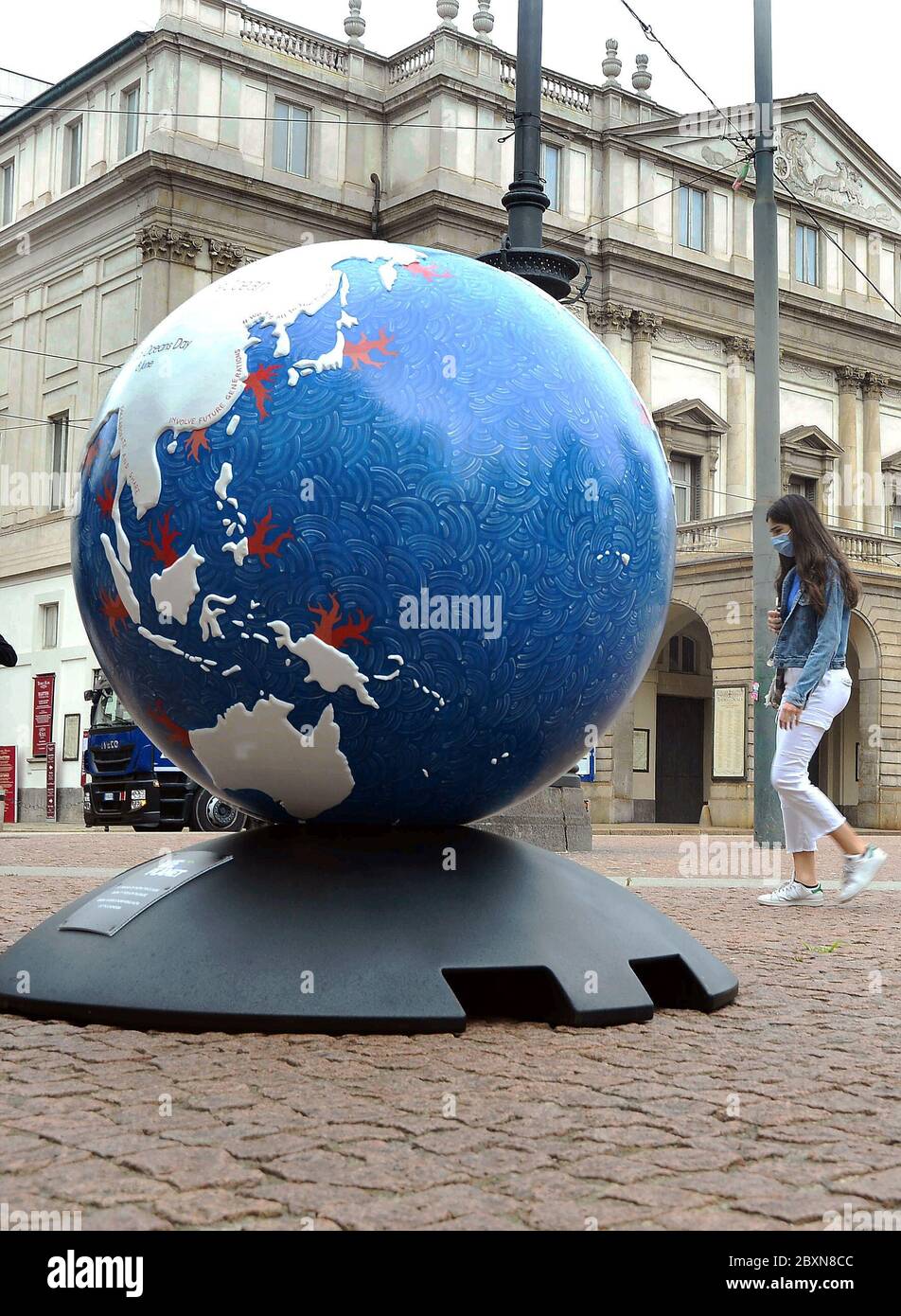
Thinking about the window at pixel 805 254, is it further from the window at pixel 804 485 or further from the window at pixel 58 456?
the window at pixel 58 456

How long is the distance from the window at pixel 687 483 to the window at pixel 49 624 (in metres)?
14.8

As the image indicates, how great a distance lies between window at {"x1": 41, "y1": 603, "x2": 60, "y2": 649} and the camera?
33.9 metres

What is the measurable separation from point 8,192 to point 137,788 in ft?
68.6

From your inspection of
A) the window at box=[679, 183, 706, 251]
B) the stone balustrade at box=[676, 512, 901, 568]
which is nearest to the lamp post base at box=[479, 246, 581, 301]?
the stone balustrade at box=[676, 512, 901, 568]

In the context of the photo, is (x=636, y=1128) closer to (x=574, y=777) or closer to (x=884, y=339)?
(x=574, y=777)

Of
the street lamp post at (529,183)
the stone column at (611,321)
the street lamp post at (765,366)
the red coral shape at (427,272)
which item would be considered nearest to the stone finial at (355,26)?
the stone column at (611,321)

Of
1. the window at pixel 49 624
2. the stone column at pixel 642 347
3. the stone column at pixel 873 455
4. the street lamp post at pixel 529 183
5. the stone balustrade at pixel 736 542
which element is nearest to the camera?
the street lamp post at pixel 529 183

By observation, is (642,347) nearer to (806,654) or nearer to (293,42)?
(293,42)

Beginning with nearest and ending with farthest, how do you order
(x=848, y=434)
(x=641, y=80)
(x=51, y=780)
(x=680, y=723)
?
(x=51, y=780) → (x=680, y=723) → (x=641, y=80) → (x=848, y=434)

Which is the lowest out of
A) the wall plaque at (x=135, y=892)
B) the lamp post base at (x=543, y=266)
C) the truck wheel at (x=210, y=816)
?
the truck wheel at (x=210, y=816)

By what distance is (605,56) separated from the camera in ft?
125

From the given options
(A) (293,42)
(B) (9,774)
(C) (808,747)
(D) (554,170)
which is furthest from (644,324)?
(C) (808,747)

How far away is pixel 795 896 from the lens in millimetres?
7867

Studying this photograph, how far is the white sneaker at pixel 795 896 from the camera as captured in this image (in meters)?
7.87
